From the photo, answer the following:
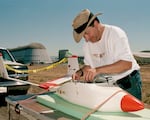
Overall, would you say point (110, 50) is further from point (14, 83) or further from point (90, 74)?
point (14, 83)

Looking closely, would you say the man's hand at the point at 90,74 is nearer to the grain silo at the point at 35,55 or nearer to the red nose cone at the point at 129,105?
the red nose cone at the point at 129,105

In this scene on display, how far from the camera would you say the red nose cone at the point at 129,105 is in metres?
2.55

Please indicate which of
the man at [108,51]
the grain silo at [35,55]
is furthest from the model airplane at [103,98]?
the grain silo at [35,55]

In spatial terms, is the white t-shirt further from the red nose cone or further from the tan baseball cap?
the red nose cone

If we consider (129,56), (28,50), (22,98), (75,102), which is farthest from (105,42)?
(28,50)

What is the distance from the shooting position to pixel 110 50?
3.15 meters

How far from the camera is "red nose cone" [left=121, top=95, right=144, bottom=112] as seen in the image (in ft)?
8.38

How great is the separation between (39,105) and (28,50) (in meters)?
131

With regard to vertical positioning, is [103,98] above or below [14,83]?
above

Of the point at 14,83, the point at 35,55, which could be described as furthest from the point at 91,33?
the point at 35,55

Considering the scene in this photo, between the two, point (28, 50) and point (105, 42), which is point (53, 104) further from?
point (28, 50)

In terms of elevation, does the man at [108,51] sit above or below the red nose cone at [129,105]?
above

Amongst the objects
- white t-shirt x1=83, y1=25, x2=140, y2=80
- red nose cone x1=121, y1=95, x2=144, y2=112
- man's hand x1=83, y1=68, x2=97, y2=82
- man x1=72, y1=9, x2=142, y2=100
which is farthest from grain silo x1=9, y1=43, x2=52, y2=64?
red nose cone x1=121, y1=95, x2=144, y2=112

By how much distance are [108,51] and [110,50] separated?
6 centimetres
